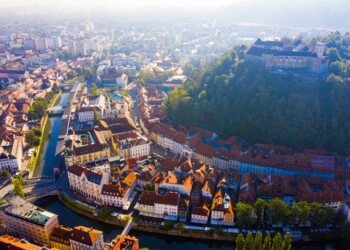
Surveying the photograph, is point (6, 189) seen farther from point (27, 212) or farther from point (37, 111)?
point (37, 111)

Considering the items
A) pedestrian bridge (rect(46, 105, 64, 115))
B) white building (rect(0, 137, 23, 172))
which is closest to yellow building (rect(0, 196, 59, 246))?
white building (rect(0, 137, 23, 172))

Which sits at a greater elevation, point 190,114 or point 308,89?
point 308,89

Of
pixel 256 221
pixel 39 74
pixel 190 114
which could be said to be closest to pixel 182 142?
pixel 190 114

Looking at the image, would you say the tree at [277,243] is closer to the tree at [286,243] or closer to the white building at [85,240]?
the tree at [286,243]

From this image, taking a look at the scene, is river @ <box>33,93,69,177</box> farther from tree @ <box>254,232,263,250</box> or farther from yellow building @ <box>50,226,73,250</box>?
tree @ <box>254,232,263,250</box>

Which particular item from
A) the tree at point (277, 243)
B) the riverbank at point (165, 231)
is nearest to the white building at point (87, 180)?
the riverbank at point (165, 231)

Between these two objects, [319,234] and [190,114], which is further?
[190,114]

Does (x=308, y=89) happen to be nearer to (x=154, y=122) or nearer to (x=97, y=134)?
(x=154, y=122)
